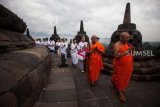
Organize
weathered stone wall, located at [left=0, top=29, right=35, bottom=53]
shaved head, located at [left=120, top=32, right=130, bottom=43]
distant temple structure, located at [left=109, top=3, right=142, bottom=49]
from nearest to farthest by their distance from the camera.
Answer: weathered stone wall, located at [left=0, top=29, right=35, bottom=53]
shaved head, located at [left=120, top=32, right=130, bottom=43]
distant temple structure, located at [left=109, top=3, right=142, bottom=49]

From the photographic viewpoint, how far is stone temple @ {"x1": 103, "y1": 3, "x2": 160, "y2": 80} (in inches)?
219

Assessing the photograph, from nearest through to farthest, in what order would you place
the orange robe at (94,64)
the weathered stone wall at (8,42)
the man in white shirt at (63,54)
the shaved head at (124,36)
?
the weathered stone wall at (8,42)
the shaved head at (124,36)
the orange robe at (94,64)
the man in white shirt at (63,54)

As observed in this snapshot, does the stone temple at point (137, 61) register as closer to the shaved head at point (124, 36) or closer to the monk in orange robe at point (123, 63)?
the monk in orange robe at point (123, 63)

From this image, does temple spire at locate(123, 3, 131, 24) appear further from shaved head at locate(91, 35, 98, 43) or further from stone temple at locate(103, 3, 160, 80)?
shaved head at locate(91, 35, 98, 43)

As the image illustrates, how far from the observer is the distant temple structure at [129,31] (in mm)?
6548

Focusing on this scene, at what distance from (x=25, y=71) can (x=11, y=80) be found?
20.8 inches

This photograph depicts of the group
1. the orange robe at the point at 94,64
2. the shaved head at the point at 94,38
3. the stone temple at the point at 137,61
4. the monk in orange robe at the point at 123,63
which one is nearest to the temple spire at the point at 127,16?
the stone temple at the point at 137,61

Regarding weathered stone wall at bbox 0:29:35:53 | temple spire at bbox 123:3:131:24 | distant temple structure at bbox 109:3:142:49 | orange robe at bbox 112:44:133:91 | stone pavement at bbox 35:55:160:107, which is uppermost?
temple spire at bbox 123:3:131:24

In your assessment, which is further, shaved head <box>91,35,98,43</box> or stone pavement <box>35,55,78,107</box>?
shaved head <box>91,35,98,43</box>

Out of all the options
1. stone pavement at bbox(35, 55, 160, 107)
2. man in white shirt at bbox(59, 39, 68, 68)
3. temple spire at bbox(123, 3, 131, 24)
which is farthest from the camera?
man in white shirt at bbox(59, 39, 68, 68)

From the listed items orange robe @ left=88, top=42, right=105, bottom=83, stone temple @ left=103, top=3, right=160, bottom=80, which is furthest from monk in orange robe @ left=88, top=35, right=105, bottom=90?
stone temple @ left=103, top=3, right=160, bottom=80

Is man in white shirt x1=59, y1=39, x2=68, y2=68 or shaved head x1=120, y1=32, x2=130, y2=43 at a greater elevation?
shaved head x1=120, y1=32, x2=130, y2=43

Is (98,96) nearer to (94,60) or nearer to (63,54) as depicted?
(94,60)


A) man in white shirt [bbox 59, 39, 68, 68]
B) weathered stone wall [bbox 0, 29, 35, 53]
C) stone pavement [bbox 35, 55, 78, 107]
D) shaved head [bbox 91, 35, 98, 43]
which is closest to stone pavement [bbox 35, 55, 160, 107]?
stone pavement [bbox 35, 55, 78, 107]
